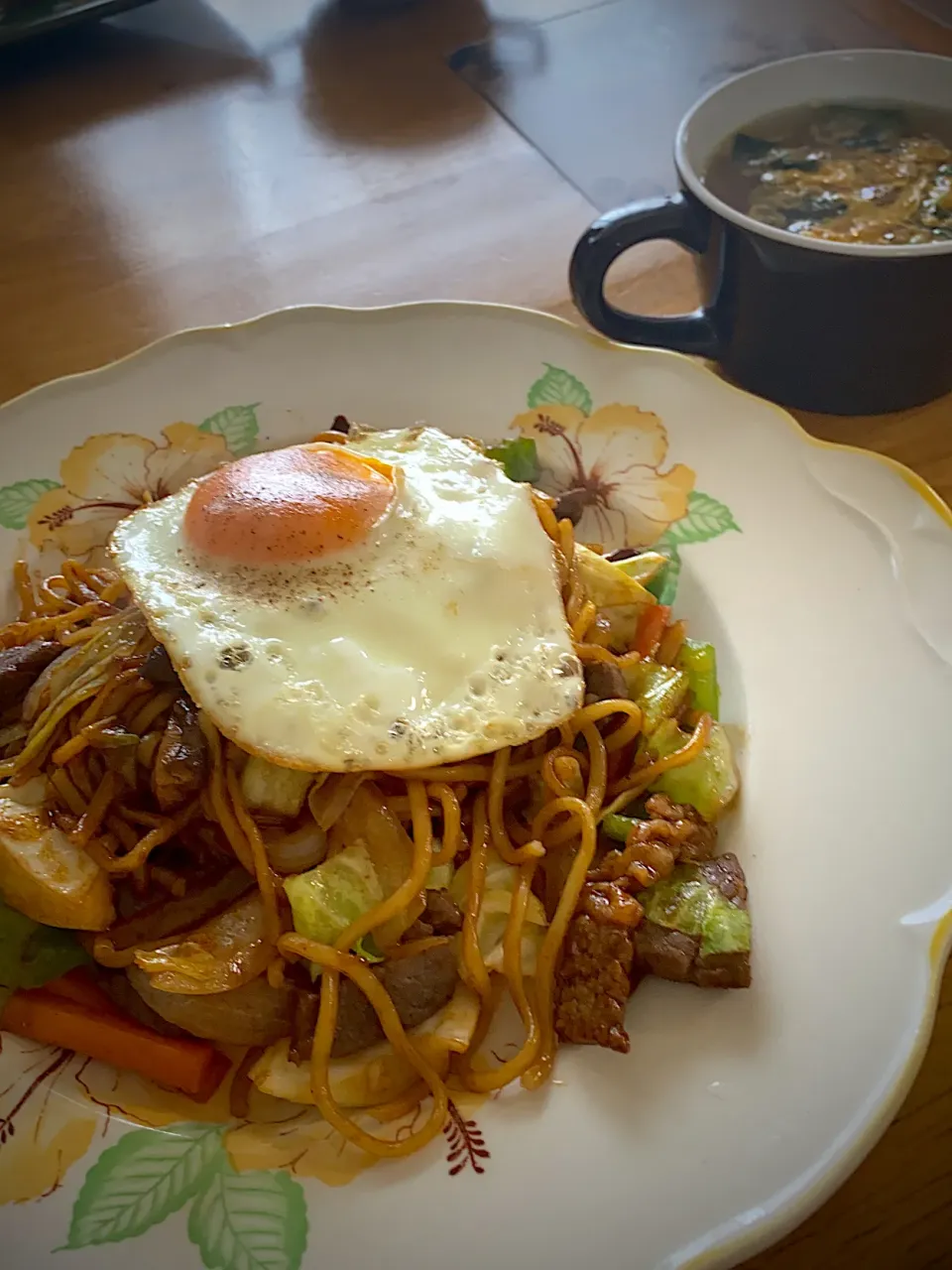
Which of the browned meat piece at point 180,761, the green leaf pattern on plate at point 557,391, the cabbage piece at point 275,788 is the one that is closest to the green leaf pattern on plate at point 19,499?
the browned meat piece at point 180,761

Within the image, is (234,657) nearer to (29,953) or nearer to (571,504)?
(29,953)

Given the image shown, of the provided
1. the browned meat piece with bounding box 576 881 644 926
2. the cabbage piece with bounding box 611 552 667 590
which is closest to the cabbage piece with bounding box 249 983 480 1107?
the browned meat piece with bounding box 576 881 644 926

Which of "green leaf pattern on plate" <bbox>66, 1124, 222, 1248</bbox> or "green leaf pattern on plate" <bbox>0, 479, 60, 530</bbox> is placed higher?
"green leaf pattern on plate" <bbox>0, 479, 60, 530</bbox>

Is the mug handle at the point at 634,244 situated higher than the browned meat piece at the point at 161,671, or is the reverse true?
the mug handle at the point at 634,244

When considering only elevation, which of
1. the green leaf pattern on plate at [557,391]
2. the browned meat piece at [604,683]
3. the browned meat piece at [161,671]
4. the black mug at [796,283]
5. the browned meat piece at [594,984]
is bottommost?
the browned meat piece at [594,984]

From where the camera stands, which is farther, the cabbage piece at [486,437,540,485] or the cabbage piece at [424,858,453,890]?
the cabbage piece at [486,437,540,485]

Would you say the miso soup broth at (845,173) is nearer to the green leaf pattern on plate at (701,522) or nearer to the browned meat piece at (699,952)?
the green leaf pattern on plate at (701,522)

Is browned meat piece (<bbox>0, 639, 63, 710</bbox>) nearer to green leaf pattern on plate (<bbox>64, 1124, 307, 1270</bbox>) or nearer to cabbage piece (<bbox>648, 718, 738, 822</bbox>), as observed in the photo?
green leaf pattern on plate (<bbox>64, 1124, 307, 1270</bbox>)
